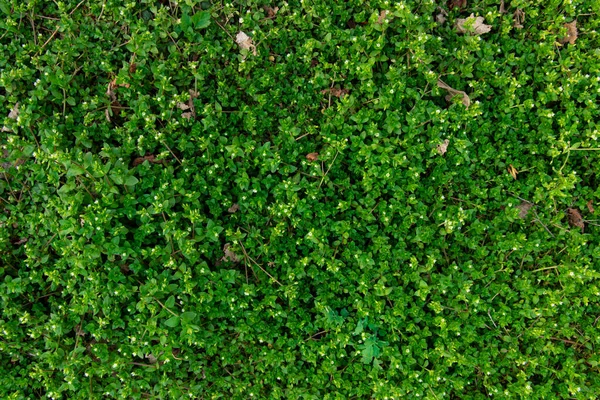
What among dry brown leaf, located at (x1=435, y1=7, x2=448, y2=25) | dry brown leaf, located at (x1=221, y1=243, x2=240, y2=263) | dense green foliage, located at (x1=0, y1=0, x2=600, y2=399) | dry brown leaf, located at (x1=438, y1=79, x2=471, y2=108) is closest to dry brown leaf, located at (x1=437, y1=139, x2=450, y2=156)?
dense green foliage, located at (x1=0, y1=0, x2=600, y2=399)

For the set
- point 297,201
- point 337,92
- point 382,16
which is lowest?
point 297,201

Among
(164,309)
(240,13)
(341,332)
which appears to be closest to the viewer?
(164,309)

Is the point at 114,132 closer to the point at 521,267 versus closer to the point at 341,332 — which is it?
the point at 341,332

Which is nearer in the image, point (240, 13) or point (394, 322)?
point (394, 322)

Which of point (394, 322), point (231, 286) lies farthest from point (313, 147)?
point (394, 322)

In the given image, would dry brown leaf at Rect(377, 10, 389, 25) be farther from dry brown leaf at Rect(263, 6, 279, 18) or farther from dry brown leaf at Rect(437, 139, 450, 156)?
dry brown leaf at Rect(437, 139, 450, 156)

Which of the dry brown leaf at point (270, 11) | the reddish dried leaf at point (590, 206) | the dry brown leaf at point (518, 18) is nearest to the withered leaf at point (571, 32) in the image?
the dry brown leaf at point (518, 18)

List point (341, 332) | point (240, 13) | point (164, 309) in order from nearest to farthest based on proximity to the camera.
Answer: point (164, 309) < point (341, 332) < point (240, 13)

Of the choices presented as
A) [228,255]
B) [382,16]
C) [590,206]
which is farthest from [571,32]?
[228,255]

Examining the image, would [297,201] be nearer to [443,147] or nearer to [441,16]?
[443,147]
